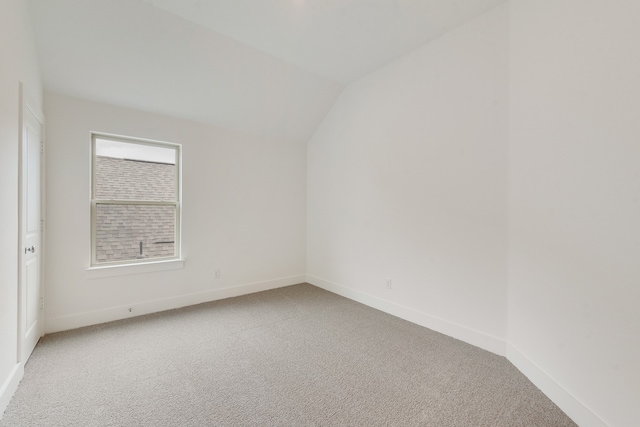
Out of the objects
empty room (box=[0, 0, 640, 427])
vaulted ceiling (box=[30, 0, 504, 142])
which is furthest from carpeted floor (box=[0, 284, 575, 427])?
vaulted ceiling (box=[30, 0, 504, 142])

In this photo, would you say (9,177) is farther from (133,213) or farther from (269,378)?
(269,378)

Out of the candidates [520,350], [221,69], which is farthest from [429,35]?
[520,350]

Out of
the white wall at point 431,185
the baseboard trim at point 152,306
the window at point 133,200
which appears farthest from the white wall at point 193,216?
the white wall at point 431,185

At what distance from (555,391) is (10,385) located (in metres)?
3.46

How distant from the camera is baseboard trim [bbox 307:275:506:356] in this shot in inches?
93.4

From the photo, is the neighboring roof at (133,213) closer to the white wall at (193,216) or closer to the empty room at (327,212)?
the empty room at (327,212)

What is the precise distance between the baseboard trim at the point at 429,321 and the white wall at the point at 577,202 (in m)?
0.20

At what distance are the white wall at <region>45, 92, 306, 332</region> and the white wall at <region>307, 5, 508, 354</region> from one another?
90 cm

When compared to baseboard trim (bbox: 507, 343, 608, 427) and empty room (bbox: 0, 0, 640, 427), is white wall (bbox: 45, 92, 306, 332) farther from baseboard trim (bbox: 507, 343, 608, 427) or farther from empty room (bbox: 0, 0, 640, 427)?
baseboard trim (bbox: 507, 343, 608, 427)

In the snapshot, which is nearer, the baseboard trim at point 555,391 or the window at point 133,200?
the baseboard trim at point 555,391

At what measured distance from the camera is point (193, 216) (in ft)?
11.5

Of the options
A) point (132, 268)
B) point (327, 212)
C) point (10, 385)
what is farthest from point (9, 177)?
point (327, 212)

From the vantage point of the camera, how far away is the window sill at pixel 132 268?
9.47 ft

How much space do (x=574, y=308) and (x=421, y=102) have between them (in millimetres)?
2193
